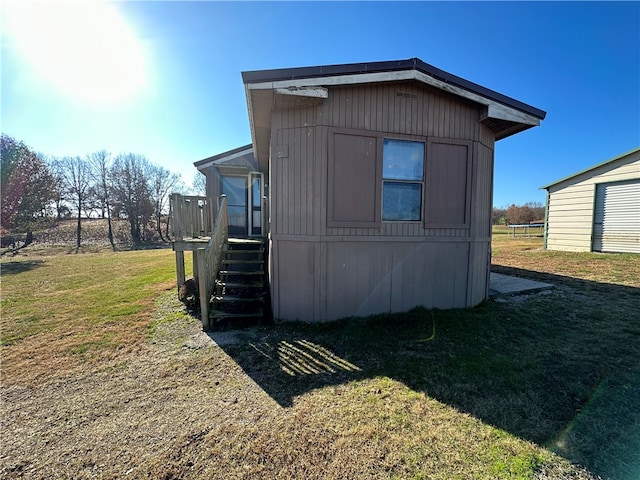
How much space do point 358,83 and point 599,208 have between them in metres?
12.9

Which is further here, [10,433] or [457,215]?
[457,215]

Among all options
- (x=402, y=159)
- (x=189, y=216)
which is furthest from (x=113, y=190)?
(x=402, y=159)

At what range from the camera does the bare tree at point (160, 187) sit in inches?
1170

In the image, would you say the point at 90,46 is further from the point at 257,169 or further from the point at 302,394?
the point at 302,394

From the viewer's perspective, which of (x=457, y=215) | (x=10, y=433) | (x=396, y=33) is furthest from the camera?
(x=396, y=33)

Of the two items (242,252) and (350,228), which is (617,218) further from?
(242,252)

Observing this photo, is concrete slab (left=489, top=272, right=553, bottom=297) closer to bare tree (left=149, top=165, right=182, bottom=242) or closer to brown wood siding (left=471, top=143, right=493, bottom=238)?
brown wood siding (left=471, top=143, right=493, bottom=238)

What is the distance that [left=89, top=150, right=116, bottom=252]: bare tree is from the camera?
27.1 metres

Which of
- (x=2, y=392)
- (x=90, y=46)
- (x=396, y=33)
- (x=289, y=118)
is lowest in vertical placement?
(x=2, y=392)

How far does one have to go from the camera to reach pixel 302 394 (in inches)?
102

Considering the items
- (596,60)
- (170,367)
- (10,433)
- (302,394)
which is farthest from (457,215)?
(596,60)

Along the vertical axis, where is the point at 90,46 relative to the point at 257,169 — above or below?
above

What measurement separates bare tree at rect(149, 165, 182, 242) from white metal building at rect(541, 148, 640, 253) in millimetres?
32936

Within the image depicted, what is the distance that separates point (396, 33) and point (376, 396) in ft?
22.5
